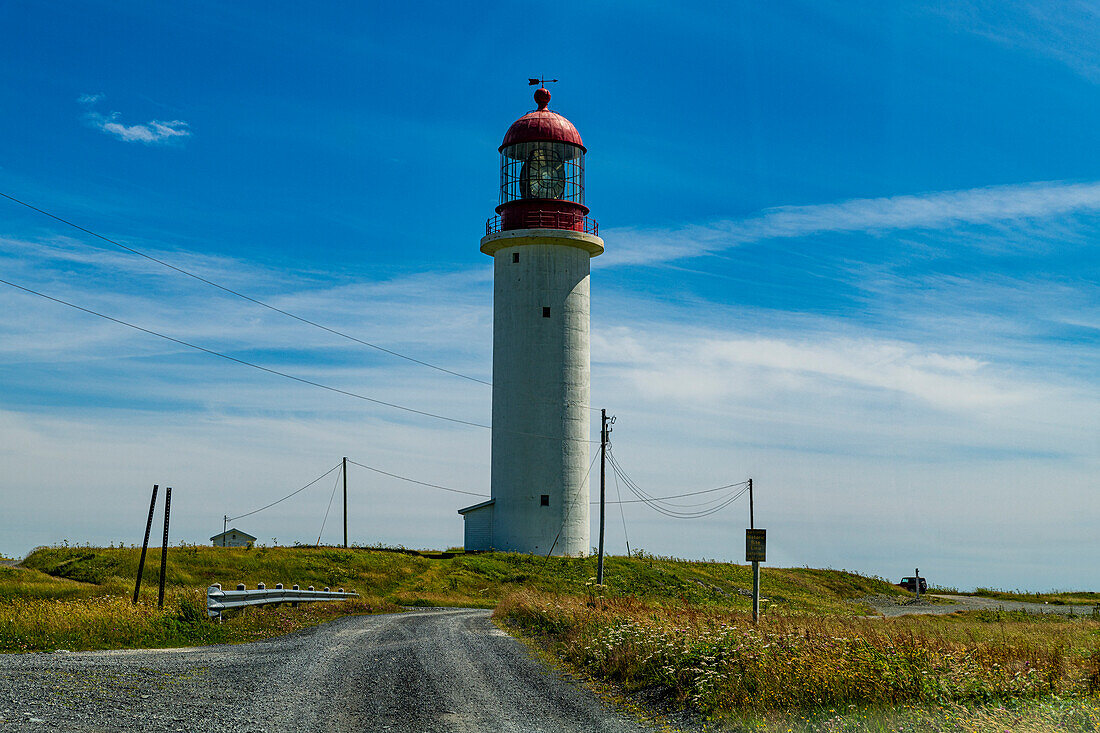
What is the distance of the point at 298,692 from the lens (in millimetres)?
12531

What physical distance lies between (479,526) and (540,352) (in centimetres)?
904

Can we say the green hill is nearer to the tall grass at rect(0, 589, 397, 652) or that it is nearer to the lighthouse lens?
the tall grass at rect(0, 589, 397, 652)

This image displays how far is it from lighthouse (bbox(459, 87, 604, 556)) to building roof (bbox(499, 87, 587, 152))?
2.3 inches

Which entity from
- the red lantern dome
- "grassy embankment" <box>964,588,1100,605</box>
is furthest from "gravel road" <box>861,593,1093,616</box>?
the red lantern dome

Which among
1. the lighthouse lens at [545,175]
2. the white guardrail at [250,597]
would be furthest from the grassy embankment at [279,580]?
the lighthouse lens at [545,175]

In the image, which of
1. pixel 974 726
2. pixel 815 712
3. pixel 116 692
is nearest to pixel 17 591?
pixel 116 692

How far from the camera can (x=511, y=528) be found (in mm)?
44469

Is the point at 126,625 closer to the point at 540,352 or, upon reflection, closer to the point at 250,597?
the point at 250,597

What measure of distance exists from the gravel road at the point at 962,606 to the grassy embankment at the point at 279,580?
2.20m

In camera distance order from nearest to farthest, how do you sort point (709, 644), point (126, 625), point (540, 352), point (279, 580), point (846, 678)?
point (846, 678) → point (709, 644) → point (126, 625) → point (279, 580) → point (540, 352)

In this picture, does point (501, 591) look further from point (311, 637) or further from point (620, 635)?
point (620, 635)

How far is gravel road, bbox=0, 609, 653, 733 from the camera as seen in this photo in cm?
1055

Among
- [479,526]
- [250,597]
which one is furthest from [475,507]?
[250,597]

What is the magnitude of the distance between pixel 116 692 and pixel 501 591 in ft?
86.3
